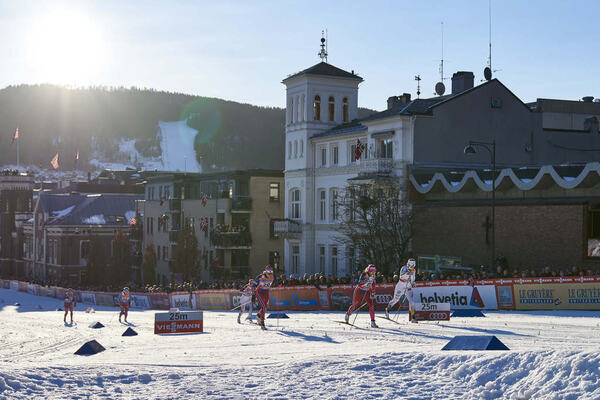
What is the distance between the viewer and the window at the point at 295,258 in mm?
62503

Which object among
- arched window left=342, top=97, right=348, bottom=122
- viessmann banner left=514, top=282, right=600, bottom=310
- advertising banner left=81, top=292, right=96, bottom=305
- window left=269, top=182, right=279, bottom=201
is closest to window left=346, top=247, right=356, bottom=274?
arched window left=342, top=97, right=348, bottom=122

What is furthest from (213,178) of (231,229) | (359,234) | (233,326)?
(233,326)

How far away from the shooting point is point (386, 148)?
52812 millimetres

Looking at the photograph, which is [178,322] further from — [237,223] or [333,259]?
[237,223]

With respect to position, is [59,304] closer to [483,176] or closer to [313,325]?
[483,176]

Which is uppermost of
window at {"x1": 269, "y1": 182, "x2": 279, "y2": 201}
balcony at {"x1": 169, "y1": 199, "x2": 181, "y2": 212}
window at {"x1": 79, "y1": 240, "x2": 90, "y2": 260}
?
window at {"x1": 269, "y1": 182, "x2": 279, "y2": 201}

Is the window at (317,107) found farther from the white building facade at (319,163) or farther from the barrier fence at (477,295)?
the barrier fence at (477,295)

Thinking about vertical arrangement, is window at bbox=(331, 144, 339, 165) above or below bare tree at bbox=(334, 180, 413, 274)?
above

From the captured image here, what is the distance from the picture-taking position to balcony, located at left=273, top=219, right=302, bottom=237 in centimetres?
6138

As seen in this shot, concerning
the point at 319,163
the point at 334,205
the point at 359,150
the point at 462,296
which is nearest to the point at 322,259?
the point at 334,205

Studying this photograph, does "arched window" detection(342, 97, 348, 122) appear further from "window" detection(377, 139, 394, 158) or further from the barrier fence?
the barrier fence

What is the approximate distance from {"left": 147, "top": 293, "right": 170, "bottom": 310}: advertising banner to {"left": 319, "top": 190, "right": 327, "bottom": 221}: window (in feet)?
42.1


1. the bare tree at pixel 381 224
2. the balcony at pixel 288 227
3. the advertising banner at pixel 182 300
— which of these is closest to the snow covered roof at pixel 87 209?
the balcony at pixel 288 227

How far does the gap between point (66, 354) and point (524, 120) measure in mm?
38331
